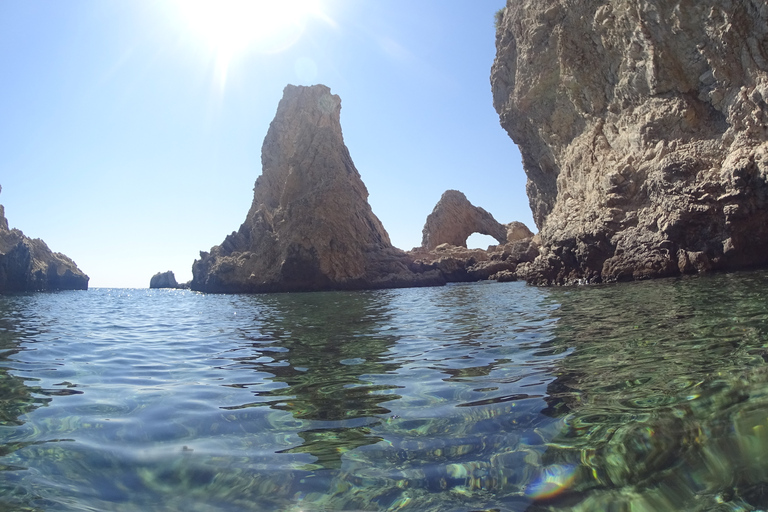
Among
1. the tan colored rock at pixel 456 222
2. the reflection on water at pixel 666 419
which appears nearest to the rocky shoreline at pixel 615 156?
the reflection on water at pixel 666 419

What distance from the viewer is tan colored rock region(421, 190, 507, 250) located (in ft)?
183

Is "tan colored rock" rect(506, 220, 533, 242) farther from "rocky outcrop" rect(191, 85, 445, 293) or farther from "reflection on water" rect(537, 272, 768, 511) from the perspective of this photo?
"reflection on water" rect(537, 272, 768, 511)

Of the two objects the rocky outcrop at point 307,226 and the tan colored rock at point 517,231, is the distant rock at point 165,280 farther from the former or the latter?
the tan colored rock at point 517,231

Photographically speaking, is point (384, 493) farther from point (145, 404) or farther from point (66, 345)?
point (66, 345)

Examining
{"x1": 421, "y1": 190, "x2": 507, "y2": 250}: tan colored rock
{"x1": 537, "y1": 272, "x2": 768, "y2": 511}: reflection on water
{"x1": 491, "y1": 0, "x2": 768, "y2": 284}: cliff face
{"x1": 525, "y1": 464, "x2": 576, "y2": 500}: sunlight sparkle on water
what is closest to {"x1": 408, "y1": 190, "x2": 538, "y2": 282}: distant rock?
{"x1": 421, "y1": 190, "x2": 507, "y2": 250}: tan colored rock

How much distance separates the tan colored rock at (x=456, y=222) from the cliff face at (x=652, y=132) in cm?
3065

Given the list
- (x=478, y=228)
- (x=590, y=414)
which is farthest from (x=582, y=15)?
(x=478, y=228)

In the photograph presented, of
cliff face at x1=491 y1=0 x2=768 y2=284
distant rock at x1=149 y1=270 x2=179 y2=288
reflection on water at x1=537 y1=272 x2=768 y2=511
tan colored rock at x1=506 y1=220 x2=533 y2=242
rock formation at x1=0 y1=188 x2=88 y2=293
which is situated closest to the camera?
reflection on water at x1=537 y1=272 x2=768 y2=511

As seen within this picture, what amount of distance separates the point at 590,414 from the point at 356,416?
1.65m

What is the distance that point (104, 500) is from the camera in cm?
225

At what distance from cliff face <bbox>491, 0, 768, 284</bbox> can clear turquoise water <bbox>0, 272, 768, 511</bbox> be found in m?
9.95

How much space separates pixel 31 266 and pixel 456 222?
2051 inches

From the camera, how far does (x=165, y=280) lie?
99.6 metres

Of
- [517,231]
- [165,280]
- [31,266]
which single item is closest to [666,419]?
[517,231]
